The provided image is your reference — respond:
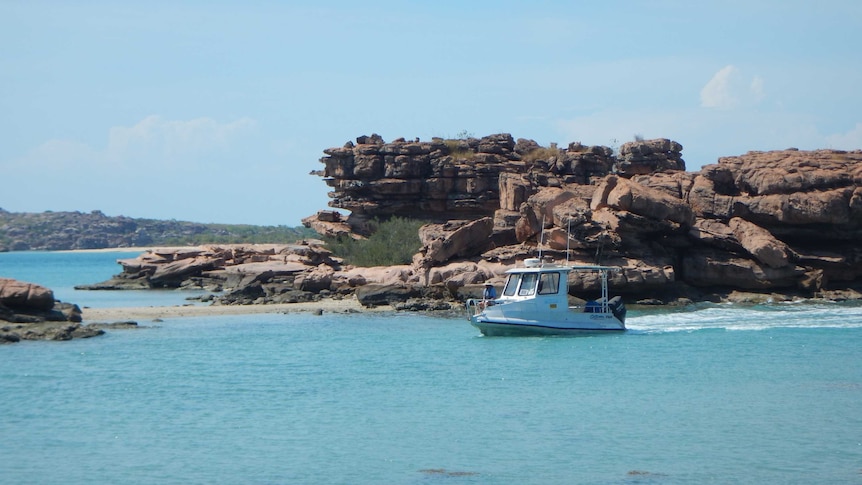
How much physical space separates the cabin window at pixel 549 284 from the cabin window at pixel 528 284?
8.8 inches

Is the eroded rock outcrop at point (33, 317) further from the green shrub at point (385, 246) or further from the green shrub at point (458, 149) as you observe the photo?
the green shrub at point (458, 149)

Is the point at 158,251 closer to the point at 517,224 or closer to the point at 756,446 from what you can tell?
the point at 517,224

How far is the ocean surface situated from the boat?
2.14ft

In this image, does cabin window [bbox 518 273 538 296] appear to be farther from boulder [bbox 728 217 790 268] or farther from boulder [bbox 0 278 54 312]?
boulder [bbox 0 278 54 312]

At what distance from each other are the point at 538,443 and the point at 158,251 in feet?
187

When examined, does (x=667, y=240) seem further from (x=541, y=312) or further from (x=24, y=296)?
(x=24, y=296)

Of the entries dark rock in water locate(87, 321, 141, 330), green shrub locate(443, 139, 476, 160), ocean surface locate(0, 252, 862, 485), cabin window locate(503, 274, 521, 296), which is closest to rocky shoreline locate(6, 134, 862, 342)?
cabin window locate(503, 274, 521, 296)

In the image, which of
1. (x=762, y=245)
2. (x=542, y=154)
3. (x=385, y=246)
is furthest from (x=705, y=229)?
(x=542, y=154)

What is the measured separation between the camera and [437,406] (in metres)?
21.8

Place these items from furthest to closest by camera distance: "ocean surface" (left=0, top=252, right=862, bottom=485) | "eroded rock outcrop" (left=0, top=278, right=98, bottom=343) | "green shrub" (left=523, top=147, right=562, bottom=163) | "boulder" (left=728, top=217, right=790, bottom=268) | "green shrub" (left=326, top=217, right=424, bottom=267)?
"green shrub" (left=523, top=147, right=562, bottom=163) < "green shrub" (left=326, top=217, right=424, bottom=267) < "boulder" (left=728, top=217, right=790, bottom=268) < "eroded rock outcrop" (left=0, top=278, right=98, bottom=343) < "ocean surface" (left=0, top=252, right=862, bottom=485)

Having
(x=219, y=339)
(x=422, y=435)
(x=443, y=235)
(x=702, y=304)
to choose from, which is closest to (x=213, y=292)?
(x=443, y=235)

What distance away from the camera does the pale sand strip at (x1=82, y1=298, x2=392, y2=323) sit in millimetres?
40094

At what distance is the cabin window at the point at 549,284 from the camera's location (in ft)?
109

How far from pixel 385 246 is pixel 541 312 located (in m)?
23.2
